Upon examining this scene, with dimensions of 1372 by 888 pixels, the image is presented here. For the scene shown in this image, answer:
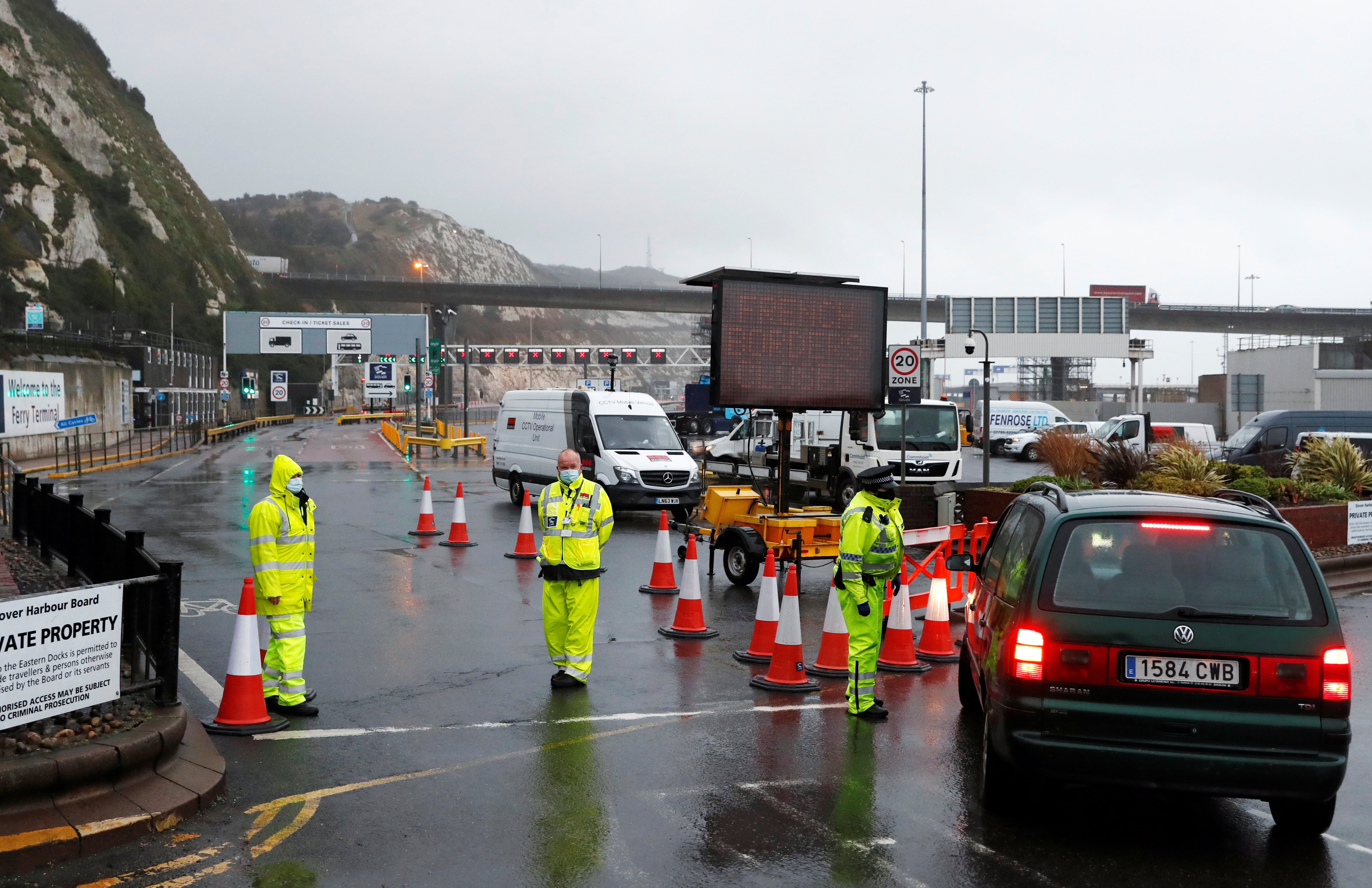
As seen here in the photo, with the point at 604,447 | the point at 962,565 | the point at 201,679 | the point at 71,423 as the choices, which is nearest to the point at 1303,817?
the point at 962,565

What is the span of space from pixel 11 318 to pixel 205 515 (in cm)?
4623

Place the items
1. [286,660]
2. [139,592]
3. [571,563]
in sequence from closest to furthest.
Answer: [139,592] < [286,660] < [571,563]

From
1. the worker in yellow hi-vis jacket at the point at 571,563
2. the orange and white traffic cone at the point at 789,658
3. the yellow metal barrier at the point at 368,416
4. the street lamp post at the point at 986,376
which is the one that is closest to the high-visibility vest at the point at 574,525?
the worker in yellow hi-vis jacket at the point at 571,563

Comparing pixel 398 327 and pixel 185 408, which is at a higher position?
pixel 398 327

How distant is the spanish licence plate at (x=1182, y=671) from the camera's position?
5.31m

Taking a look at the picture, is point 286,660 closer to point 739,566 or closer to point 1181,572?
point 1181,572

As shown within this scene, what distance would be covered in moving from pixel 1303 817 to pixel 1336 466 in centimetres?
1475

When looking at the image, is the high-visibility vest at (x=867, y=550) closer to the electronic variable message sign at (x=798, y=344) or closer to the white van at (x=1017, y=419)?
the electronic variable message sign at (x=798, y=344)

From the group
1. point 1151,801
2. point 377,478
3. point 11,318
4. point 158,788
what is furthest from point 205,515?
point 11,318

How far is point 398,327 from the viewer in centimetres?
8738

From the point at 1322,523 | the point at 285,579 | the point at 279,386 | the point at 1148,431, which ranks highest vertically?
the point at 279,386

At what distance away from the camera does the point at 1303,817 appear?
563 centimetres

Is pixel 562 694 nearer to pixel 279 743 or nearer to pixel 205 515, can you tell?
pixel 279 743

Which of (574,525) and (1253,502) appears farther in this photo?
(574,525)
